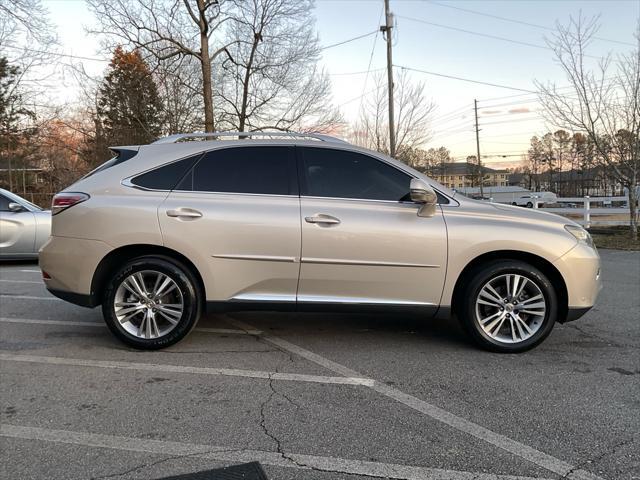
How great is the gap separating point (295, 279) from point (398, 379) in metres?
1.19

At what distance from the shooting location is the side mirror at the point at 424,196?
391 cm

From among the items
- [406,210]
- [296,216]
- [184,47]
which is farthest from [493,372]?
[184,47]

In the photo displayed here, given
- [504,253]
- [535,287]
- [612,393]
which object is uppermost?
[504,253]

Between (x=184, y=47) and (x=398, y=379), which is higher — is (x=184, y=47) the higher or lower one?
the higher one

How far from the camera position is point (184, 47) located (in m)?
19.2

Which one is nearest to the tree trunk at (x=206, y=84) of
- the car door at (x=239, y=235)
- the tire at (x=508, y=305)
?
the car door at (x=239, y=235)

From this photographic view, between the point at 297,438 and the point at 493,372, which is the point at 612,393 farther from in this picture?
the point at 297,438

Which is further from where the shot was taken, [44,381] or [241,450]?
[44,381]

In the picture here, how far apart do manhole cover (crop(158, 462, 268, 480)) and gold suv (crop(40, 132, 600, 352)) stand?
1.78 meters

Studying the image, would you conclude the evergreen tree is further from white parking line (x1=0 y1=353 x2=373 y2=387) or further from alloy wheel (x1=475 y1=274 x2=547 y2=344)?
alloy wheel (x1=475 y1=274 x2=547 y2=344)

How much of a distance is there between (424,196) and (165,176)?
229cm

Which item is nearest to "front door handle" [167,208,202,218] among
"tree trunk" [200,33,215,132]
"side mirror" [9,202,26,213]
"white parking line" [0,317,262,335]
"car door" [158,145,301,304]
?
"car door" [158,145,301,304]

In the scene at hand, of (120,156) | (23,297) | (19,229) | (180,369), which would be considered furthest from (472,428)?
(19,229)

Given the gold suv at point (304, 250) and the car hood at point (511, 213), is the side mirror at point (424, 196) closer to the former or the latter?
the gold suv at point (304, 250)
